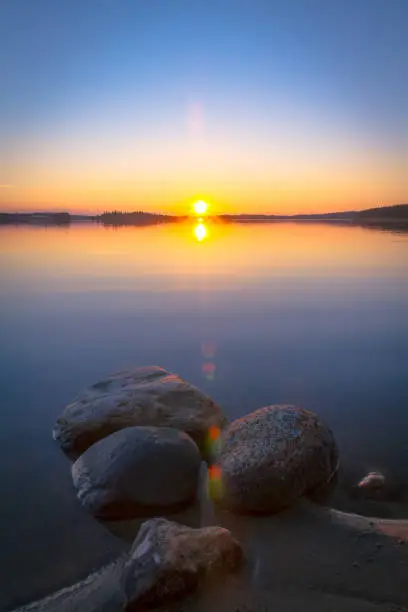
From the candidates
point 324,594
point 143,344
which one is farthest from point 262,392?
point 324,594

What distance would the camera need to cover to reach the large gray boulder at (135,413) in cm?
561

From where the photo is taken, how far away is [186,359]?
29.6 feet

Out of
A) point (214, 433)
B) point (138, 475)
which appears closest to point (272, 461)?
point (138, 475)

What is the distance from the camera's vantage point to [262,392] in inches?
290

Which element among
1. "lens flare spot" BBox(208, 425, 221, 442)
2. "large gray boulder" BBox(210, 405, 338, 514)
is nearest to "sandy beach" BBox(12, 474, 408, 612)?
"large gray boulder" BBox(210, 405, 338, 514)

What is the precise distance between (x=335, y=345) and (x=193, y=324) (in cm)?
333

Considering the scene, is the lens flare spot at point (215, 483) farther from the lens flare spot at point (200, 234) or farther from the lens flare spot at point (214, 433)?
the lens flare spot at point (200, 234)

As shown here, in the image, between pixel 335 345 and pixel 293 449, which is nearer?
pixel 293 449

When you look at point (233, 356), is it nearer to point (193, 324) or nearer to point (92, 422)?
point (193, 324)

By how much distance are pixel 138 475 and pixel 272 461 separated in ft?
4.00

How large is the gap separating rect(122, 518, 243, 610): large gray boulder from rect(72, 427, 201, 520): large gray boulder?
729mm

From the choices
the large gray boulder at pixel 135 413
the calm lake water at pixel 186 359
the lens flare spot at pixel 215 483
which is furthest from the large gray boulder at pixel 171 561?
the large gray boulder at pixel 135 413

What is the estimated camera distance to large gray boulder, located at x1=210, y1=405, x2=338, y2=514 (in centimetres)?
435

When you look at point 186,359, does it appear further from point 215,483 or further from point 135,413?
point 215,483
